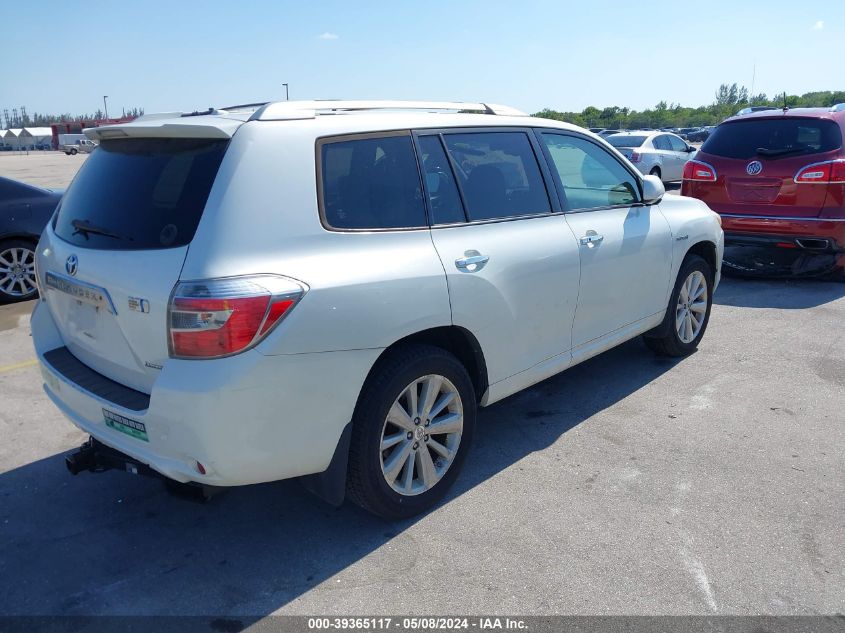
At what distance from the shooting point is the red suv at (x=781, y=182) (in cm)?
738

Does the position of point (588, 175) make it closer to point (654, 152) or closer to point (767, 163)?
point (767, 163)

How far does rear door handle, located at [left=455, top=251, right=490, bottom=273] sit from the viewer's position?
134 inches

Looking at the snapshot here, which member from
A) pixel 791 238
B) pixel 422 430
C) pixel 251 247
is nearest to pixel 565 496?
pixel 422 430

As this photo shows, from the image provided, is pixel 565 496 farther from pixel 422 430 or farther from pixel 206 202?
pixel 206 202

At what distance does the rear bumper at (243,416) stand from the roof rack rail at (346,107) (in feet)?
3.41

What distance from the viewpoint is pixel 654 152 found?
1794 centimetres

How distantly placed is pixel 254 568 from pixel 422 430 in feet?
3.10

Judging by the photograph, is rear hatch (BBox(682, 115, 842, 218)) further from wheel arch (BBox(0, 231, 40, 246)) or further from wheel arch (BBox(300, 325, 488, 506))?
wheel arch (BBox(0, 231, 40, 246))

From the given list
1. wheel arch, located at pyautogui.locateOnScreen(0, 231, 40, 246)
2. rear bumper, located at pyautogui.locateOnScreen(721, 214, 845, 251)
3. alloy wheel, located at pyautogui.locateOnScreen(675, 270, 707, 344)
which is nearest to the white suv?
alloy wheel, located at pyautogui.locateOnScreen(675, 270, 707, 344)

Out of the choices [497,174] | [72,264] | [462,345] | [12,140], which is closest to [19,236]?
[72,264]

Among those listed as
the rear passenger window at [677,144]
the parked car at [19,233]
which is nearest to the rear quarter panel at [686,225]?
the parked car at [19,233]

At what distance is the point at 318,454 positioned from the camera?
2918 millimetres

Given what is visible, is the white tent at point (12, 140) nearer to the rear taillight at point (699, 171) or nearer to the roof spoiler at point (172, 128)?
the rear taillight at point (699, 171)

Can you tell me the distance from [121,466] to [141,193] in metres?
1.18
